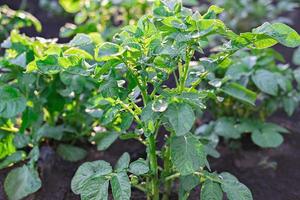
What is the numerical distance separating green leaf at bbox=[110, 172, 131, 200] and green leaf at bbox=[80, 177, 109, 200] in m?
0.03

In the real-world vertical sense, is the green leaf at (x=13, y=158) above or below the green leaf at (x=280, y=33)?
below

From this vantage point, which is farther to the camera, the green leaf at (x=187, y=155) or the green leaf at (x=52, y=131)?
the green leaf at (x=52, y=131)

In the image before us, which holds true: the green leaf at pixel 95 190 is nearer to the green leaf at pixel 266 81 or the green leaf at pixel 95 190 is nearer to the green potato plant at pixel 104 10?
the green leaf at pixel 266 81

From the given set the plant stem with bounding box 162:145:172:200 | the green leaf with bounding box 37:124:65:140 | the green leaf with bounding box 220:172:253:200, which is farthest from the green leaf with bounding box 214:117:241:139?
the green leaf with bounding box 37:124:65:140

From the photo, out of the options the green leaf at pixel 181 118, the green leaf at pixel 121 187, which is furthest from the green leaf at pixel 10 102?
the green leaf at pixel 181 118

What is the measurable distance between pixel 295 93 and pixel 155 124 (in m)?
0.84

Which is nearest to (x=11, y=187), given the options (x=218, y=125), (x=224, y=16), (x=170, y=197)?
(x=170, y=197)

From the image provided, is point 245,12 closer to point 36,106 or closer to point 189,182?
point 36,106

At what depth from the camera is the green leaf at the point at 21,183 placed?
150 cm

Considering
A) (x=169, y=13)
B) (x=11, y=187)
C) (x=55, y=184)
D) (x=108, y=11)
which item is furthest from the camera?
(x=108, y=11)

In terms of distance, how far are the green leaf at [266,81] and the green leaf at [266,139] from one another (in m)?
0.17

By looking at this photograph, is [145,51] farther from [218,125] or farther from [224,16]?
[224,16]

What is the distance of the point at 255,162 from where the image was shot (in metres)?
1.89

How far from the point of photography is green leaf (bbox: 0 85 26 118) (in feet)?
4.72
